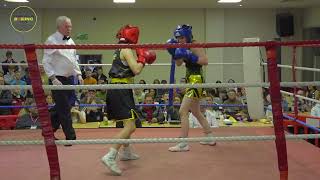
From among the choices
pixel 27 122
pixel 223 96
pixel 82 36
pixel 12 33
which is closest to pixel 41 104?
pixel 27 122

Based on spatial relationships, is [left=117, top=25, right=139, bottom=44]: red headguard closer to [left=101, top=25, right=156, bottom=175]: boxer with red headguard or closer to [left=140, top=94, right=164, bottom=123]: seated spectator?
[left=101, top=25, right=156, bottom=175]: boxer with red headguard

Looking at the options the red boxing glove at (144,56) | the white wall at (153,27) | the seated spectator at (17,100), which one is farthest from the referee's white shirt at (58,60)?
the white wall at (153,27)

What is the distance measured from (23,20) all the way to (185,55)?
355 cm

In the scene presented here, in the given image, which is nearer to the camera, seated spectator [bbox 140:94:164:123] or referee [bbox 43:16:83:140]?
referee [bbox 43:16:83:140]

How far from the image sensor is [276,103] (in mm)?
1939

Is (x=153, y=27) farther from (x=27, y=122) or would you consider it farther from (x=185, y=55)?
(x=185, y=55)

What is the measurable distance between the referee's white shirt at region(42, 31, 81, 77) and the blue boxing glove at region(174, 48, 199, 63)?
82 centimetres

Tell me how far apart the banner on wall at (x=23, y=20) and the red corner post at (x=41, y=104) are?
3.69 metres

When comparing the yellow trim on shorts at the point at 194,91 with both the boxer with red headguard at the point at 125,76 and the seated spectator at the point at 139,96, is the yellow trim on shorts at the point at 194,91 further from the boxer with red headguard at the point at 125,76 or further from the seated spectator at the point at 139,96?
the seated spectator at the point at 139,96

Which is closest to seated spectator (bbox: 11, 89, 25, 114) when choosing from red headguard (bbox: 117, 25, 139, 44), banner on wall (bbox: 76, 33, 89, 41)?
red headguard (bbox: 117, 25, 139, 44)

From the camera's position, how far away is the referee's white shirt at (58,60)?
3.03 m

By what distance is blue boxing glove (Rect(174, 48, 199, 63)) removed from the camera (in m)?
2.86

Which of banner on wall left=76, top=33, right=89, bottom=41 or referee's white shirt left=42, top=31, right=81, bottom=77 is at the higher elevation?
banner on wall left=76, top=33, right=89, bottom=41

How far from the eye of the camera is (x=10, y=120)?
4.45 metres
